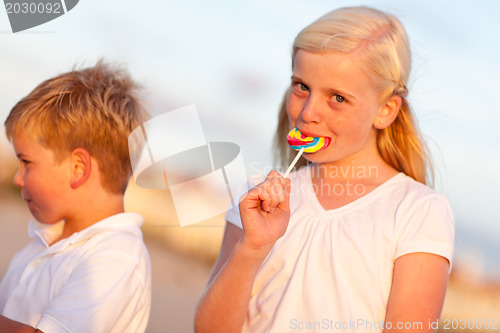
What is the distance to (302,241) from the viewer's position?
6.02 ft

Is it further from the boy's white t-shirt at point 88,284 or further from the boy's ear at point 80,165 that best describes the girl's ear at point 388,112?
the boy's ear at point 80,165

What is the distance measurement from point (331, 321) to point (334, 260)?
0.18m

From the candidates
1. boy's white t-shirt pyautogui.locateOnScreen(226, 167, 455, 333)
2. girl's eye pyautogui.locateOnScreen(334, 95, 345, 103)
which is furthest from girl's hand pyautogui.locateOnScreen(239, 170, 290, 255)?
girl's eye pyautogui.locateOnScreen(334, 95, 345, 103)

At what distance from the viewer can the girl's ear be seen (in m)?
1.88

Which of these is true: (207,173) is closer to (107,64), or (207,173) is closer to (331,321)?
(107,64)

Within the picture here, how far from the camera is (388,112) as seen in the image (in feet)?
6.23

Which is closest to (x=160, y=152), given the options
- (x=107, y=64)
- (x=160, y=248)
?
(x=107, y=64)

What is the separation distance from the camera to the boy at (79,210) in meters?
1.72

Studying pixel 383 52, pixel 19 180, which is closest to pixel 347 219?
pixel 383 52

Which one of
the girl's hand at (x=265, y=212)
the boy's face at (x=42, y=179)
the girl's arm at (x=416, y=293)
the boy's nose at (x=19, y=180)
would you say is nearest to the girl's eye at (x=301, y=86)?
the girl's hand at (x=265, y=212)

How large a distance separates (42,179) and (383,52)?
117 centimetres

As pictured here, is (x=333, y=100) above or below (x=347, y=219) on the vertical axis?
above

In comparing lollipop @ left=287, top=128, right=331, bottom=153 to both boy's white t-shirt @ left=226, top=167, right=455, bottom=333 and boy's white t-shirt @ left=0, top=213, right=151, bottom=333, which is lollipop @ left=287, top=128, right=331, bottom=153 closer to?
boy's white t-shirt @ left=226, top=167, right=455, bottom=333

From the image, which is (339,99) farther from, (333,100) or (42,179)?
(42,179)
